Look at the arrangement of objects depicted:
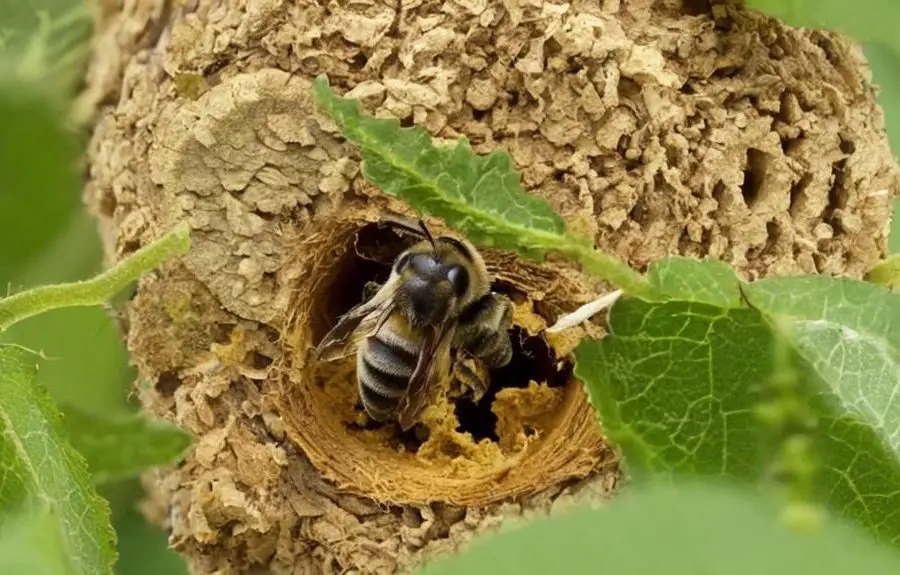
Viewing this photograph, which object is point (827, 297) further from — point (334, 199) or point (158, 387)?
point (158, 387)

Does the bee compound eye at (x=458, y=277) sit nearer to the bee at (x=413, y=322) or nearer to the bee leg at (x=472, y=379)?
the bee at (x=413, y=322)

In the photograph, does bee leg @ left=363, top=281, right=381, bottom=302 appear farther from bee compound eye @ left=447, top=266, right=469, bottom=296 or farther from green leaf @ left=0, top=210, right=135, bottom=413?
green leaf @ left=0, top=210, right=135, bottom=413

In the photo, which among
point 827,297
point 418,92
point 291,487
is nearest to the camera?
point 827,297

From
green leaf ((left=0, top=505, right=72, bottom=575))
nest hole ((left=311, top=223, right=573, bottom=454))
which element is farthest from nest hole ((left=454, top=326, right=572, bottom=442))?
green leaf ((left=0, top=505, right=72, bottom=575))

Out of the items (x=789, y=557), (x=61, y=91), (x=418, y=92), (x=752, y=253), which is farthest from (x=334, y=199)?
(x=789, y=557)

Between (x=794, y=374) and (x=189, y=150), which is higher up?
(x=794, y=374)

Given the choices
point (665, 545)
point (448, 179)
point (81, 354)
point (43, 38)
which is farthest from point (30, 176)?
point (665, 545)

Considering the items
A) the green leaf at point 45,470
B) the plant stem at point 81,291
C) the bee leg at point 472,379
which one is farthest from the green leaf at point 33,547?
the bee leg at point 472,379
